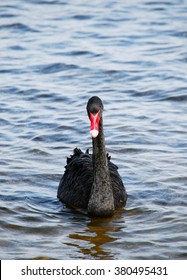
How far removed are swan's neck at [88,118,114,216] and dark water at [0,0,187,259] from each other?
0.12 meters

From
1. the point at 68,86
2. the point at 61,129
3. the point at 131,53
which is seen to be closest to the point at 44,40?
the point at 131,53

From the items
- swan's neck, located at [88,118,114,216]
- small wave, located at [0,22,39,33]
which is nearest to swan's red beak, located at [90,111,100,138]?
swan's neck, located at [88,118,114,216]

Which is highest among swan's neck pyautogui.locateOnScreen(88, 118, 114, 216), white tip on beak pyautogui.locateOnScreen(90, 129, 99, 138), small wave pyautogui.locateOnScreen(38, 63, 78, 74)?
small wave pyautogui.locateOnScreen(38, 63, 78, 74)

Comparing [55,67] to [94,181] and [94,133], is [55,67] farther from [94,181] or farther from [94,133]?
[94,133]

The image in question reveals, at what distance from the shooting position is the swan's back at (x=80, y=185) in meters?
8.30

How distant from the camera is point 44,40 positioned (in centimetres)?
1552

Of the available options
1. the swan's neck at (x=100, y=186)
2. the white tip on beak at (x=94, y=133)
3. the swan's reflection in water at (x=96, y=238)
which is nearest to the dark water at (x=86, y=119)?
the swan's reflection in water at (x=96, y=238)

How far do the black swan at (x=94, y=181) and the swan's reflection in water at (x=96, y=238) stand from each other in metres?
0.14

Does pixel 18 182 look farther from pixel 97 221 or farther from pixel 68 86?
pixel 68 86

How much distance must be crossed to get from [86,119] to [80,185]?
296 cm

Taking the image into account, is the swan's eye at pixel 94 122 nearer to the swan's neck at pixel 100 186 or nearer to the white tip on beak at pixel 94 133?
the white tip on beak at pixel 94 133

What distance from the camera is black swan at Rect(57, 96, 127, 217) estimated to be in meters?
7.98

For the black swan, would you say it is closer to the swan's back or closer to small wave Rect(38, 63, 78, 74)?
the swan's back

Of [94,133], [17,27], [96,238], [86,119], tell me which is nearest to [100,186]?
[96,238]
